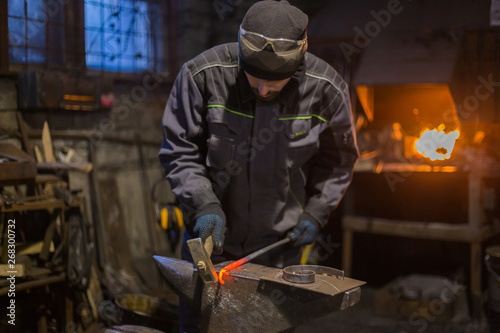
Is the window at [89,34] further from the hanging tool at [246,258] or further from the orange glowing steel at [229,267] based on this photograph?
the orange glowing steel at [229,267]

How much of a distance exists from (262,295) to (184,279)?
404 mm

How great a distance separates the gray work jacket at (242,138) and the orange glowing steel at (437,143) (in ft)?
7.80

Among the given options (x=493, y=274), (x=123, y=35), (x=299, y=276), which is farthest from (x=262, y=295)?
(x=123, y=35)

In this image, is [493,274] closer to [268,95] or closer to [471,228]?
[471,228]

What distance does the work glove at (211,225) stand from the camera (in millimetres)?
2471

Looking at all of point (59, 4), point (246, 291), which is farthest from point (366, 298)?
point (59, 4)

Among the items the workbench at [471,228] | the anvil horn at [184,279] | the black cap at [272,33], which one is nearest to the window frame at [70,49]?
the black cap at [272,33]

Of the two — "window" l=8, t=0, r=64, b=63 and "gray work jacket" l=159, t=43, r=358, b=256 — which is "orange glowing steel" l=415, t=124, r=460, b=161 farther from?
"window" l=8, t=0, r=64, b=63

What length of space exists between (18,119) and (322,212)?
278 centimetres

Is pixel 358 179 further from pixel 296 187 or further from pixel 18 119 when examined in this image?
pixel 18 119

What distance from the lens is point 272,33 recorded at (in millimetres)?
2443

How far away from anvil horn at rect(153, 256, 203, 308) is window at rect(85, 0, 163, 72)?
3.28 metres

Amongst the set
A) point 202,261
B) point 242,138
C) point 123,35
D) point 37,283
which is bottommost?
point 37,283

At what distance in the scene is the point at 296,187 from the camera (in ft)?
Result: 10.1
